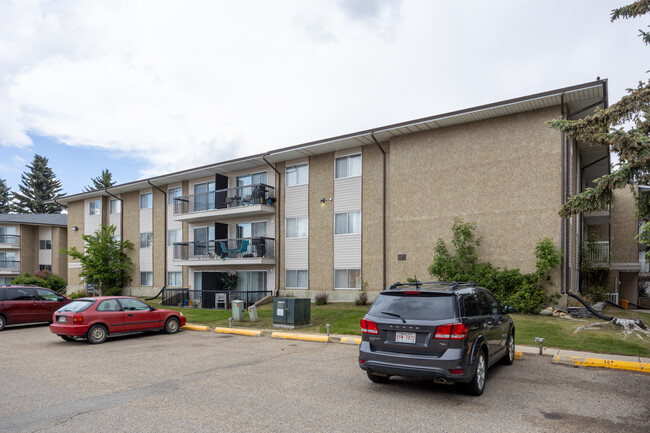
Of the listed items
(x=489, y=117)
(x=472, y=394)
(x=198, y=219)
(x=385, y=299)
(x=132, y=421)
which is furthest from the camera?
(x=198, y=219)

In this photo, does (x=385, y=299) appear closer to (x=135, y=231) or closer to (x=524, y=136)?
(x=524, y=136)

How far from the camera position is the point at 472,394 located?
657 centimetres

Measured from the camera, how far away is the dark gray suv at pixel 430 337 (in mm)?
6223

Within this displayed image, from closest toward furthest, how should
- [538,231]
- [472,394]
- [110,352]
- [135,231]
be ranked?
[472,394], [110,352], [538,231], [135,231]

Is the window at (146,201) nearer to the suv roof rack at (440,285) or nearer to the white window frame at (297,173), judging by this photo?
the white window frame at (297,173)

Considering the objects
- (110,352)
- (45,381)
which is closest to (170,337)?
(110,352)

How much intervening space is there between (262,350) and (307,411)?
5.29 m

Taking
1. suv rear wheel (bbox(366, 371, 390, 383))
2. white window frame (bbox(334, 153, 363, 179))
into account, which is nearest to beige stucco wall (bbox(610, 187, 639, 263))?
white window frame (bbox(334, 153, 363, 179))

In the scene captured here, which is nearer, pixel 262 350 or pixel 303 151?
pixel 262 350

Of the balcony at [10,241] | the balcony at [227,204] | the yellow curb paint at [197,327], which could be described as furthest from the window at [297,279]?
the balcony at [10,241]

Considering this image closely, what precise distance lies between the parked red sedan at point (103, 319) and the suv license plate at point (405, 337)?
31.9 ft

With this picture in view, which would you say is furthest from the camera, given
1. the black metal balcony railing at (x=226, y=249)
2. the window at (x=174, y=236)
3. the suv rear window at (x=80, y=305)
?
the window at (x=174, y=236)

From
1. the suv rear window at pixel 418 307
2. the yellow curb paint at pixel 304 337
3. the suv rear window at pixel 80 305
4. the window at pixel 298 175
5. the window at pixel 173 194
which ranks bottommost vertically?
the yellow curb paint at pixel 304 337

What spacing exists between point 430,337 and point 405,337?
376 mm
